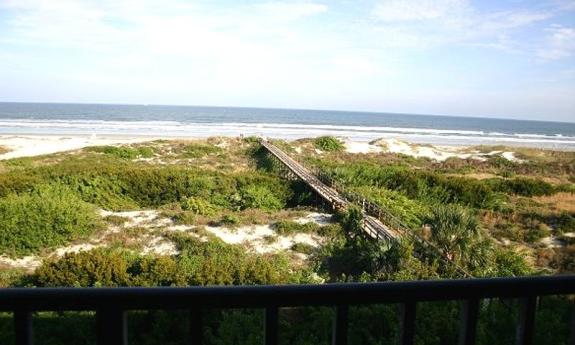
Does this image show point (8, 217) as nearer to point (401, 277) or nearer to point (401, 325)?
point (401, 277)

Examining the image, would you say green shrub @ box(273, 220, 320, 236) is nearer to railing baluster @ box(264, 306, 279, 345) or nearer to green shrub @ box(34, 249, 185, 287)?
green shrub @ box(34, 249, 185, 287)

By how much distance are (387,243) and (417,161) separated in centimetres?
2961

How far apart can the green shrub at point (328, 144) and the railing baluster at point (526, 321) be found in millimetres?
43907

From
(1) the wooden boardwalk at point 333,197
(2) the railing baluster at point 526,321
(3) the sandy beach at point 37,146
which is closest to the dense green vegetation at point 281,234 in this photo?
(1) the wooden boardwalk at point 333,197

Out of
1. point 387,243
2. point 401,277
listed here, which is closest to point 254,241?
point 387,243

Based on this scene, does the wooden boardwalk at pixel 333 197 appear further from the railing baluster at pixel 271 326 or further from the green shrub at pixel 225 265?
the railing baluster at pixel 271 326

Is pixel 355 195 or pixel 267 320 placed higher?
pixel 267 320

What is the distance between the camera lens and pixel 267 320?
5.36ft

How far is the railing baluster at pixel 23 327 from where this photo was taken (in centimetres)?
151

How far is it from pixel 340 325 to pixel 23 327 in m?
1.08

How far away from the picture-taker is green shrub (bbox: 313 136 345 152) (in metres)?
46.1

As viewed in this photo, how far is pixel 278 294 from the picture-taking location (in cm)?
157

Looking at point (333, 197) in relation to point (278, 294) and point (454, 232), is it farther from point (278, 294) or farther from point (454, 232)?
point (278, 294)

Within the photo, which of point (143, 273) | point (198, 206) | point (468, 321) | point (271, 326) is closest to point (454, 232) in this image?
point (143, 273)
